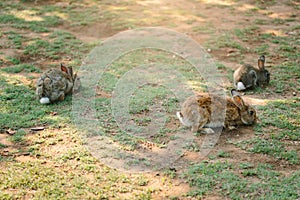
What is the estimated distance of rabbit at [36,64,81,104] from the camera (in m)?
6.56

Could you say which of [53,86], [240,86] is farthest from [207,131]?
[53,86]

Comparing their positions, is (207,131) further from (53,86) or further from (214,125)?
(53,86)

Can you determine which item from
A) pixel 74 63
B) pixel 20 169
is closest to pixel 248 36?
pixel 74 63

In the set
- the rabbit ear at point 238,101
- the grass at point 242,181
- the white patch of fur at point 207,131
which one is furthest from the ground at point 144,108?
the rabbit ear at point 238,101

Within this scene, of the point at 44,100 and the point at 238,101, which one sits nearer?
the point at 238,101

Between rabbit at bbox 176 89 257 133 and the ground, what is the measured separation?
134mm

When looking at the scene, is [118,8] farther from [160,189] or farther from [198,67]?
[160,189]

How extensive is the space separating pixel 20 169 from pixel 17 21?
6.95 m

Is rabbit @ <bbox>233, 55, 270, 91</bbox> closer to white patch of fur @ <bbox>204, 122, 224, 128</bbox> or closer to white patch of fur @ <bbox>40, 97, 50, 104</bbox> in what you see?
white patch of fur @ <bbox>204, 122, 224, 128</bbox>

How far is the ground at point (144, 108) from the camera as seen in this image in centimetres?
461

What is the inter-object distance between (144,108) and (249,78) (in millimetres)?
1880

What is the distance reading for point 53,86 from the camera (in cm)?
659

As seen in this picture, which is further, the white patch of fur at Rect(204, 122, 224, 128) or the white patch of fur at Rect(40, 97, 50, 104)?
the white patch of fur at Rect(40, 97, 50, 104)

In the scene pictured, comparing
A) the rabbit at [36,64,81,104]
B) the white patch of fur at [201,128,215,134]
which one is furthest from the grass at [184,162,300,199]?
the rabbit at [36,64,81,104]
